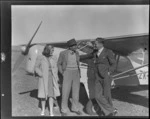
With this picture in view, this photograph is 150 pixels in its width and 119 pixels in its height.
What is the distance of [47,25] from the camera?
5.47 meters

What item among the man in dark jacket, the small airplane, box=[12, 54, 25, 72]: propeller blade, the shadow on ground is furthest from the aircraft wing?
the shadow on ground

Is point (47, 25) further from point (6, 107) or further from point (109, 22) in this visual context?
point (6, 107)

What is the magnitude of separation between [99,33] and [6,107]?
2492 mm

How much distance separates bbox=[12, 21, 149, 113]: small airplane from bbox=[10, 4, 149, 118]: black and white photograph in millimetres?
23

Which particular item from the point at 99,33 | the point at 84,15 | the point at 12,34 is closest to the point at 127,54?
the point at 99,33

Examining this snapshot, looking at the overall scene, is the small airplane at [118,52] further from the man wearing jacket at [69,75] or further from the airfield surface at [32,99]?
the man wearing jacket at [69,75]

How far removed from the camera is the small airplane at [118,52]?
5992 mm

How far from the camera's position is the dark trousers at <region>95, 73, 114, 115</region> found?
A: 5352 millimetres

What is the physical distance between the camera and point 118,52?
6.94 m

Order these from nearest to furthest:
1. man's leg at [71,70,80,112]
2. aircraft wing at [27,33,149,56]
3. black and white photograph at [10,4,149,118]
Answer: black and white photograph at [10,4,149,118] → man's leg at [71,70,80,112] → aircraft wing at [27,33,149,56]

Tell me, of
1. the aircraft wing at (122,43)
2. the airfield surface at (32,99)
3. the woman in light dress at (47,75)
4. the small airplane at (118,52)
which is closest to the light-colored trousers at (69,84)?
the woman in light dress at (47,75)

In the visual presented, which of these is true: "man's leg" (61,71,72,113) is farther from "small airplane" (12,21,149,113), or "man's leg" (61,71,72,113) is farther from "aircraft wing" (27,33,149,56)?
"aircraft wing" (27,33,149,56)

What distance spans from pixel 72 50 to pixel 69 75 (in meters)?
0.53

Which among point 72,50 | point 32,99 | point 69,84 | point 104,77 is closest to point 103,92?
point 104,77
